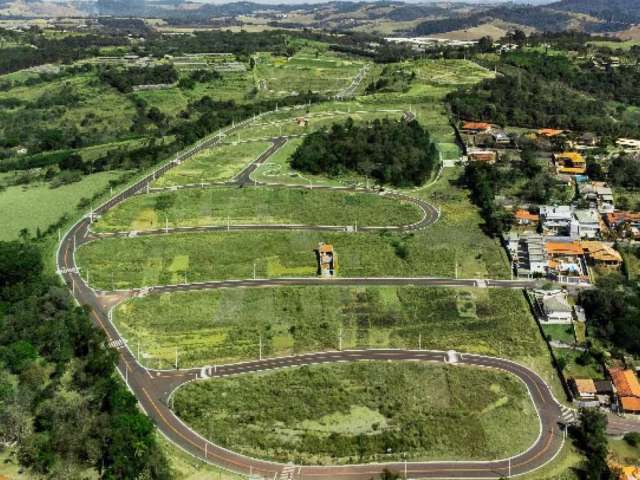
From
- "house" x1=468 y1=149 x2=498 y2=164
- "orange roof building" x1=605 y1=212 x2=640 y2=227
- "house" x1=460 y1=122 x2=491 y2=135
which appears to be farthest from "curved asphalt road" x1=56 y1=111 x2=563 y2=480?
"house" x1=460 y1=122 x2=491 y2=135

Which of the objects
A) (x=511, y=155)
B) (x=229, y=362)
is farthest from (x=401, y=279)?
(x=511, y=155)

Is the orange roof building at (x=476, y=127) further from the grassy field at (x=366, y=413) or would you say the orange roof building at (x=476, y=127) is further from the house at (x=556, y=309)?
the grassy field at (x=366, y=413)

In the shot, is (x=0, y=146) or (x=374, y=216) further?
(x=0, y=146)

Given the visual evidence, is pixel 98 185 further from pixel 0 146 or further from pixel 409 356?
pixel 409 356

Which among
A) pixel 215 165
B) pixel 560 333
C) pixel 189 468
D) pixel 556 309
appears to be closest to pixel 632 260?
pixel 556 309

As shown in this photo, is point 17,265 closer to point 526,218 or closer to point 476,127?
point 526,218

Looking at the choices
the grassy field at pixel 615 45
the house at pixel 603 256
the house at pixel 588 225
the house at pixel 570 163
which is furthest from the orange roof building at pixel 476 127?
the grassy field at pixel 615 45

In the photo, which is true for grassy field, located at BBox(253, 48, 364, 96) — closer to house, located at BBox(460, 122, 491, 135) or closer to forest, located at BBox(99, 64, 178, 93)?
forest, located at BBox(99, 64, 178, 93)
